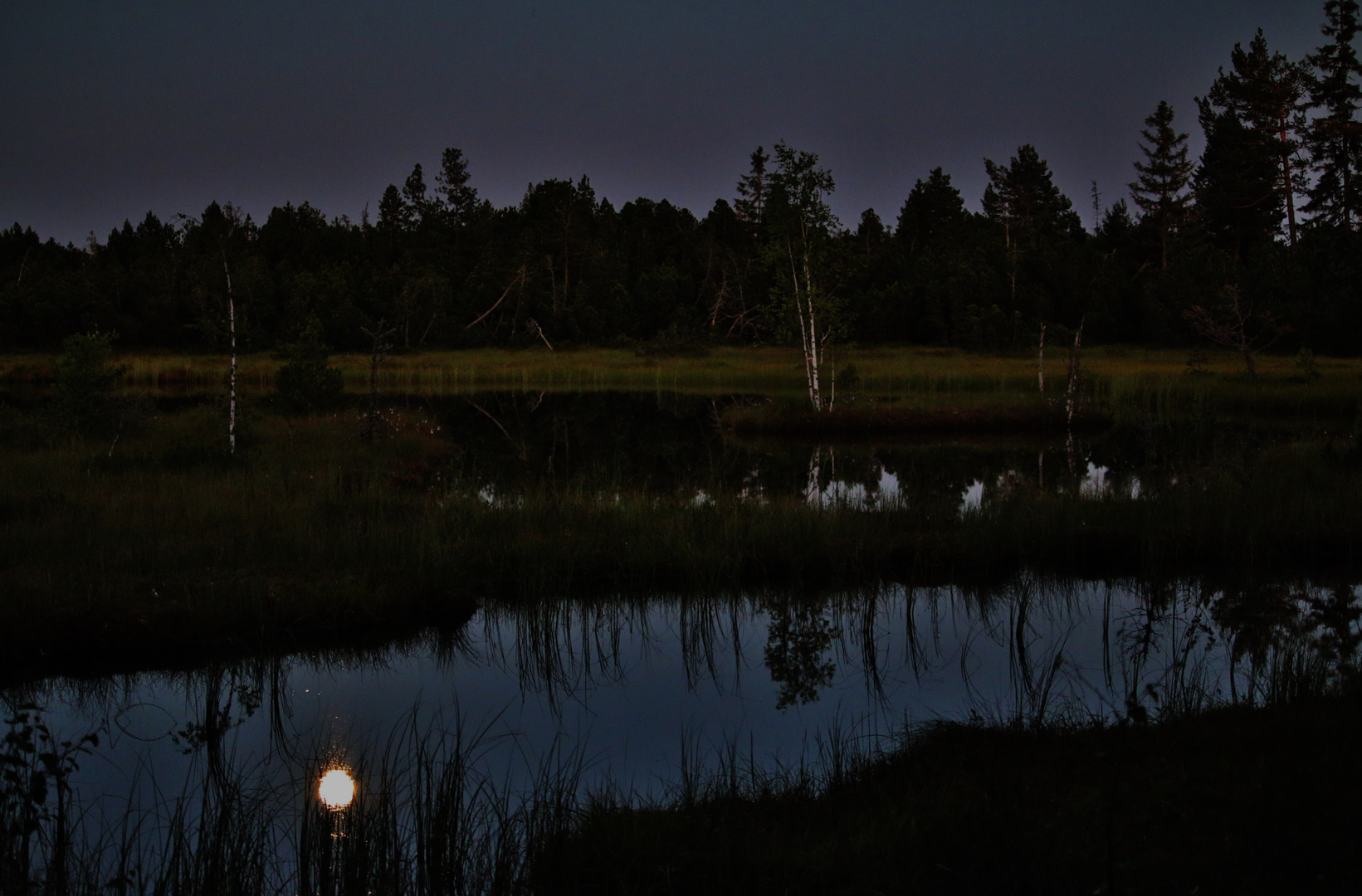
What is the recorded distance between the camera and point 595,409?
116ft

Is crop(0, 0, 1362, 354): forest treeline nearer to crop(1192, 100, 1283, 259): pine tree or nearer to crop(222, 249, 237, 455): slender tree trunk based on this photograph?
crop(1192, 100, 1283, 259): pine tree

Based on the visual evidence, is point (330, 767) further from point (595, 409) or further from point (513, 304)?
point (513, 304)

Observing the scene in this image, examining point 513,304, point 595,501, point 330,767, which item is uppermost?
point 513,304

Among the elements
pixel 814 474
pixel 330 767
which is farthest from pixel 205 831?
pixel 814 474

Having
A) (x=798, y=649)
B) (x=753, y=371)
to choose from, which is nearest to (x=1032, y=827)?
(x=798, y=649)

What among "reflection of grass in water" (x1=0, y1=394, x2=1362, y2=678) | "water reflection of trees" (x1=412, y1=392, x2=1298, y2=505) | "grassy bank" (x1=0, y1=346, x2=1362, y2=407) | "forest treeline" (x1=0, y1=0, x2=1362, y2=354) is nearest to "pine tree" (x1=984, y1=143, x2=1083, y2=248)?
"forest treeline" (x1=0, y1=0, x2=1362, y2=354)

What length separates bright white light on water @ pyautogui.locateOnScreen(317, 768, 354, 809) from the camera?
551 cm

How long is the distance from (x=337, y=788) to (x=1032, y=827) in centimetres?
375

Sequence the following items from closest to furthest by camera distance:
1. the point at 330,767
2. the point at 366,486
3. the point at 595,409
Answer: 1. the point at 330,767
2. the point at 366,486
3. the point at 595,409

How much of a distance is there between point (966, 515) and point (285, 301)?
5493 centimetres

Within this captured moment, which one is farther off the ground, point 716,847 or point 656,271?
point 656,271

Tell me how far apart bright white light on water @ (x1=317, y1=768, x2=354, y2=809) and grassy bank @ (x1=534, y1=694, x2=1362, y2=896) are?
4.68ft

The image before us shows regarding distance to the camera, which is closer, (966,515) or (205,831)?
(205,831)

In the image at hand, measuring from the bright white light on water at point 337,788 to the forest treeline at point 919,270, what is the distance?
34.6 metres
